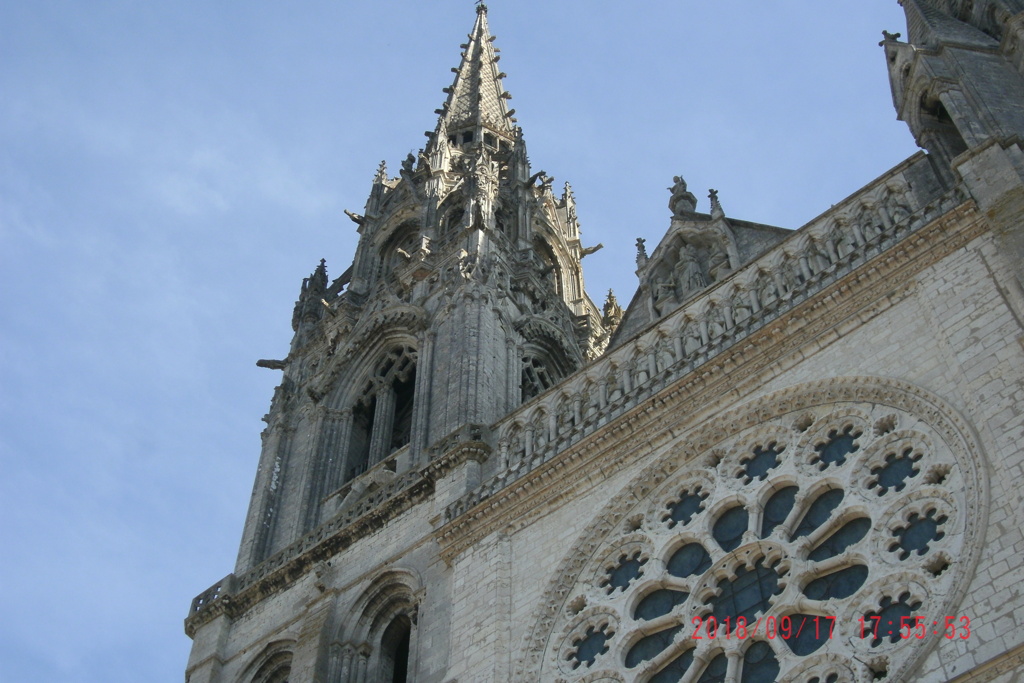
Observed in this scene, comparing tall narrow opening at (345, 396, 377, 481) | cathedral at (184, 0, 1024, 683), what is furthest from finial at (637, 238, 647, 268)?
tall narrow opening at (345, 396, 377, 481)

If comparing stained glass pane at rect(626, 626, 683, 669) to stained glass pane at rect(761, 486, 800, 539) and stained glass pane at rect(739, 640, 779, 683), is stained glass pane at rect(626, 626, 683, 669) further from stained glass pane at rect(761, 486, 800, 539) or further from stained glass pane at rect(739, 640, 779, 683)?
stained glass pane at rect(761, 486, 800, 539)

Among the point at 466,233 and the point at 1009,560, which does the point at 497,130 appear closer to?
the point at 466,233

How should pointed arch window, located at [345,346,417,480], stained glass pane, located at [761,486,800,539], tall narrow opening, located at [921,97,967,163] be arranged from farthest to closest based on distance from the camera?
pointed arch window, located at [345,346,417,480] < tall narrow opening, located at [921,97,967,163] < stained glass pane, located at [761,486,800,539]

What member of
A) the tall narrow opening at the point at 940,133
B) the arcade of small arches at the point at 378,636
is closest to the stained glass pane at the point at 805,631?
the arcade of small arches at the point at 378,636

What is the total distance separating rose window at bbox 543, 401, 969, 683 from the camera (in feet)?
38.5

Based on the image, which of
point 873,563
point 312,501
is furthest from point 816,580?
point 312,501

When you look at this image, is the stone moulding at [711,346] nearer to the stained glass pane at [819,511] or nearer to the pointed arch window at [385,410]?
the stained glass pane at [819,511]

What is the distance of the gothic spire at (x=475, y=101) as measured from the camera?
108 feet

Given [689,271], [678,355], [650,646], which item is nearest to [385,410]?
[689,271]

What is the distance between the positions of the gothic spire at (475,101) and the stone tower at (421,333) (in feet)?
6.51

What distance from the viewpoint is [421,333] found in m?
23.0

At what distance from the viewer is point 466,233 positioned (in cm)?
2475

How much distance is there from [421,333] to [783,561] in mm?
10974
